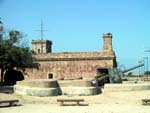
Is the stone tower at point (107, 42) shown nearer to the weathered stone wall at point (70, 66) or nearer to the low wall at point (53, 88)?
the weathered stone wall at point (70, 66)

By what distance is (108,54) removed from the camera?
184ft

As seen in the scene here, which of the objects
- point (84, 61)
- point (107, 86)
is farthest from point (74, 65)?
point (107, 86)

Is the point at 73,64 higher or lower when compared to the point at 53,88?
higher

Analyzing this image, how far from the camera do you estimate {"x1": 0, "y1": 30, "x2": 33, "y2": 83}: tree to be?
129 feet

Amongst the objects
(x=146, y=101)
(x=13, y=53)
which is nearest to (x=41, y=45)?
(x=13, y=53)

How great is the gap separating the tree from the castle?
13175 millimetres

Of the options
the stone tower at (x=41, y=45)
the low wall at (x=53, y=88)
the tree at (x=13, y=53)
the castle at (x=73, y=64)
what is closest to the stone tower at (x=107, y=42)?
the castle at (x=73, y=64)

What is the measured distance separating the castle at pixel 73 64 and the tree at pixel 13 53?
43.2ft

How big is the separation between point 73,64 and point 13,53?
1743cm

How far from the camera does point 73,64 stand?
2226 inches

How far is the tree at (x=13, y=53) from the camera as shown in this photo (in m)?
39.5

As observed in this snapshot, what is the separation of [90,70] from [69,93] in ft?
72.8

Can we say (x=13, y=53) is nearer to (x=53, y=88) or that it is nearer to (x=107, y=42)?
(x=53, y=88)

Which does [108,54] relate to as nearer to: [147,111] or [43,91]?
[43,91]
